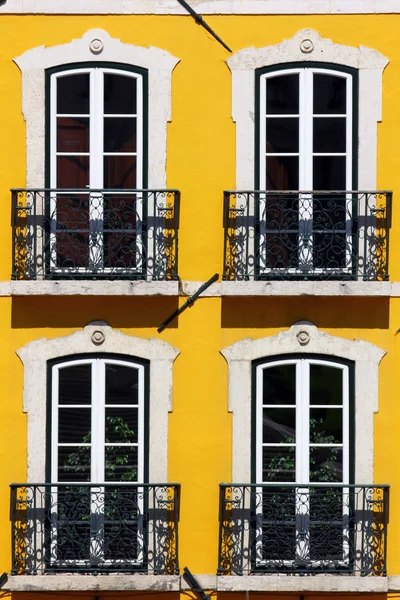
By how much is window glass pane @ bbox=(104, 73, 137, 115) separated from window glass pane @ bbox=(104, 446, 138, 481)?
13.2ft

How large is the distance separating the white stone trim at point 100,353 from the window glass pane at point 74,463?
0.23m

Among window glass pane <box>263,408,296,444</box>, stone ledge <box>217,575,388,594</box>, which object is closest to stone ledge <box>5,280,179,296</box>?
window glass pane <box>263,408,296,444</box>

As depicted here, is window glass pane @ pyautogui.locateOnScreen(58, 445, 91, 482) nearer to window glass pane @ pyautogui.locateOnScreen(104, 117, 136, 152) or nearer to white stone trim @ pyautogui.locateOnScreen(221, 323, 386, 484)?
white stone trim @ pyautogui.locateOnScreen(221, 323, 386, 484)

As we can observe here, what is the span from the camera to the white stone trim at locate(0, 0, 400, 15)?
607 inches

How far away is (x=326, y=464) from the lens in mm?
15469

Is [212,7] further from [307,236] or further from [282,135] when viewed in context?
[307,236]

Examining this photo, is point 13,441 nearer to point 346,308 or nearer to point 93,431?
point 93,431

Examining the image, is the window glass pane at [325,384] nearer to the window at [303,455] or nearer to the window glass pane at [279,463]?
the window at [303,455]

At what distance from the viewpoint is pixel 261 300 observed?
15383 millimetres

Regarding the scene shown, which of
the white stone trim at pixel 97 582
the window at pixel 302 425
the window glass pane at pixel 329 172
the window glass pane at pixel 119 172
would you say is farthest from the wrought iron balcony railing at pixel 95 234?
the white stone trim at pixel 97 582

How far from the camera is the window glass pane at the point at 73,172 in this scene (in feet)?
51.2

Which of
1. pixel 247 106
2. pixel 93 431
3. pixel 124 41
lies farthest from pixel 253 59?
pixel 93 431

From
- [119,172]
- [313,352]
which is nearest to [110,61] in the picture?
[119,172]

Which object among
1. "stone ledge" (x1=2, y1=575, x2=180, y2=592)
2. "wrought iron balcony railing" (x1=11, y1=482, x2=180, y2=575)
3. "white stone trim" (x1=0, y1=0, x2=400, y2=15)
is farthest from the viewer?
"white stone trim" (x1=0, y1=0, x2=400, y2=15)
